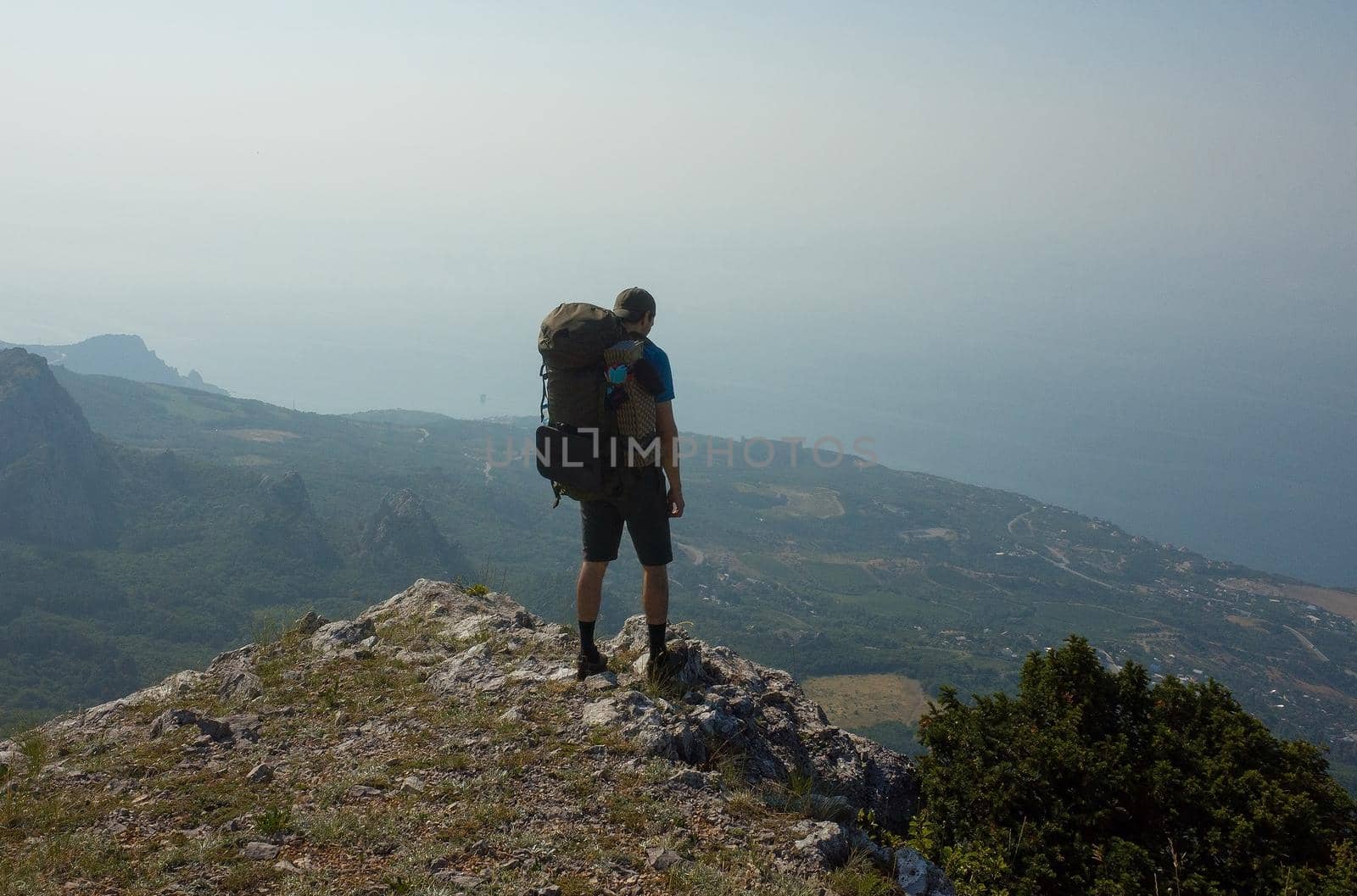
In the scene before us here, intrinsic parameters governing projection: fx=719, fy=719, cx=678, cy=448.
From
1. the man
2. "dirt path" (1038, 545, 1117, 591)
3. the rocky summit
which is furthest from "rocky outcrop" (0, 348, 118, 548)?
"dirt path" (1038, 545, 1117, 591)

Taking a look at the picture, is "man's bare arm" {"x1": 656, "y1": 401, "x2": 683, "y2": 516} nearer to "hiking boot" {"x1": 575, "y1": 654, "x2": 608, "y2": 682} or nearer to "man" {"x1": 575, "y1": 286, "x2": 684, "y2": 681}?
"man" {"x1": 575, "y1": 286, "x2": 684, "y2": 681}

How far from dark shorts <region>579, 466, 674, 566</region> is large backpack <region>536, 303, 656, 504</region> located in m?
0.22

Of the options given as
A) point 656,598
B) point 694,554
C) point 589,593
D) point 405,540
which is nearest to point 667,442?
point 656,598

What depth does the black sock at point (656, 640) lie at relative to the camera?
7445 millimetres

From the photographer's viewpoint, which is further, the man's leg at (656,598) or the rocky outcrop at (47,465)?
the rocky outcrop at (47,465)

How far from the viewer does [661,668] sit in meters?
7.52

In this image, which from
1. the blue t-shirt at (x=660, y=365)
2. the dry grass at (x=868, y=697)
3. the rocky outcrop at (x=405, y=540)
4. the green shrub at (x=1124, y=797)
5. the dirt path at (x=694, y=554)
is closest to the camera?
the green shrub at (x=1124, y=797)

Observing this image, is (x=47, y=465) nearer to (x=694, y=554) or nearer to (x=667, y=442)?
(x=694, y=554)

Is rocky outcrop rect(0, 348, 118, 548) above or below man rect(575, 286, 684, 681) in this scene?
below

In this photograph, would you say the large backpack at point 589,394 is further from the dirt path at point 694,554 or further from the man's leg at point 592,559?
the dirt path at point 694,554

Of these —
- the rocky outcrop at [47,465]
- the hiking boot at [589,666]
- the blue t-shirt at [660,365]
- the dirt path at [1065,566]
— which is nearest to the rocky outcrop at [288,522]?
the rocky outcrop at [47,465]

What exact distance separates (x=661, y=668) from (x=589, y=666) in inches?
30.2

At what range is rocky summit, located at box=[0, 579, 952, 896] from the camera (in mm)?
4539

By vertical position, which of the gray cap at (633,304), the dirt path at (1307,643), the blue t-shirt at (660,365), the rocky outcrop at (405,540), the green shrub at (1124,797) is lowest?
the dirt path at (1307,643)
